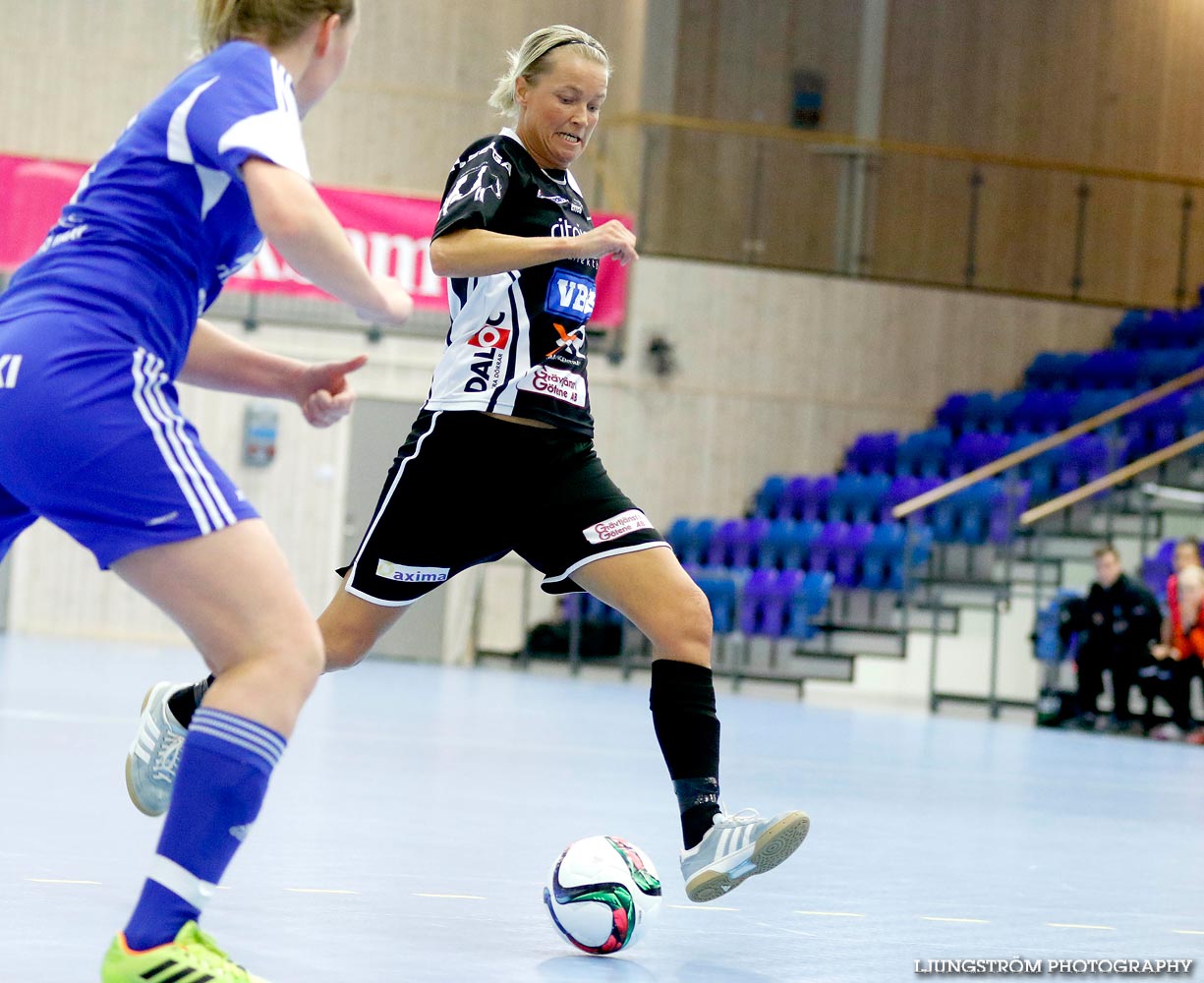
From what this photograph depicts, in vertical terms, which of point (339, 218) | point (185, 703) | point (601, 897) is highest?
point (339, 218)

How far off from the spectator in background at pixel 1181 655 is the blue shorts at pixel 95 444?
32.2 ft

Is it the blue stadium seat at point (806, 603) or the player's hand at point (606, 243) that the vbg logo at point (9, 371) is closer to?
the player's hand at point (606, 243)

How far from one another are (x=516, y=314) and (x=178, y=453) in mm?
1486

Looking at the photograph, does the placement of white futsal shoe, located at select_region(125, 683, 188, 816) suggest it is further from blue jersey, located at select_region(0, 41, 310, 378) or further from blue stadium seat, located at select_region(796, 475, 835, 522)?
blue stadium seat, located at select_region(796, 475, 835, 522)

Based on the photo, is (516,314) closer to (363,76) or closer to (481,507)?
(481,507)

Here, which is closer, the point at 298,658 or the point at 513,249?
the point at 298,658

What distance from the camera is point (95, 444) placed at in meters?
2.18

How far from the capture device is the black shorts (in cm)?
353

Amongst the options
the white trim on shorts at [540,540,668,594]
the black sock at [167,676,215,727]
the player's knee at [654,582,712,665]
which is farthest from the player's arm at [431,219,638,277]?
the black sock at [167,676,215,727]

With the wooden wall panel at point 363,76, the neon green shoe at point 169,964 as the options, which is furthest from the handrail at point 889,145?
the neon green shoe at point 169,964

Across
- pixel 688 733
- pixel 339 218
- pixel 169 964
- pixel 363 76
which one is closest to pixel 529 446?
pixel 688 733

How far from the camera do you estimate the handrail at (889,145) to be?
16.1 m

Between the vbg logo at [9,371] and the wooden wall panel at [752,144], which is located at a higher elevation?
the wooden wall panel at [752,144]

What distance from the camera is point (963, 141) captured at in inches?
681
